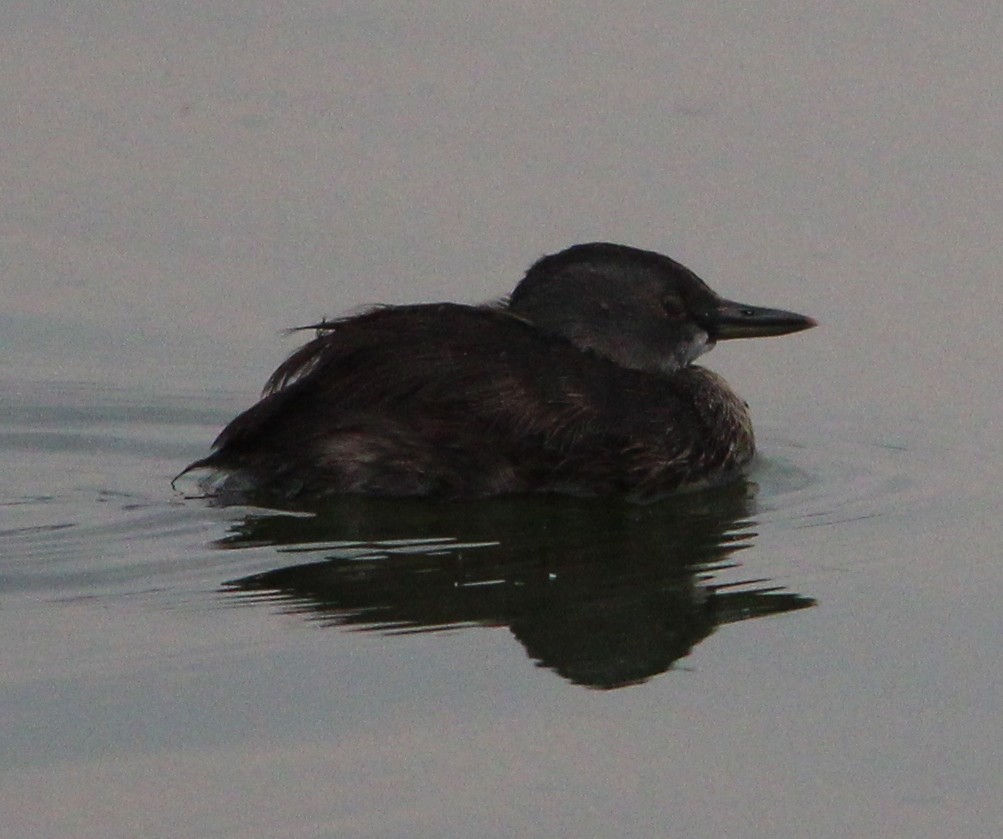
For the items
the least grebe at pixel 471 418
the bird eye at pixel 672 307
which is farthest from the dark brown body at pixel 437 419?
the bird eye at pixel 672 307

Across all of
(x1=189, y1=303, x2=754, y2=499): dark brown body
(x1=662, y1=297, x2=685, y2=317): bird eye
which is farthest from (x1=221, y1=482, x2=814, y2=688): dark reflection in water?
(x1=662, y1=297, x2=685, y2=317): bird eye

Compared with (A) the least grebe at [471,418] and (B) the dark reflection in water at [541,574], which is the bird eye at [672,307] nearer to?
(A) the least grebe at [471,418]

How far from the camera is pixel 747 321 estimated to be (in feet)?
29.6

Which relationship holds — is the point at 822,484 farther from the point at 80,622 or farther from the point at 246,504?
the point at 80,622

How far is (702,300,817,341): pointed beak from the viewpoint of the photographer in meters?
9.00

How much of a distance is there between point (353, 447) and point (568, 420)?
747 millimetres

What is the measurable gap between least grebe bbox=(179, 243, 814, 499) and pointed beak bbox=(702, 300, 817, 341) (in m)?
0.43

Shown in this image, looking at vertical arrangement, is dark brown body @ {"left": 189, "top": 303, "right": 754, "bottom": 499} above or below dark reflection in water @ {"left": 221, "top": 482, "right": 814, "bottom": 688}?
above

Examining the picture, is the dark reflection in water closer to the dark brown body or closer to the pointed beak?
the dark brown body

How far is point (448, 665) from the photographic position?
6023mm

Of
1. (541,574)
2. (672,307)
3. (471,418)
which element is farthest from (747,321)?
(541,574)

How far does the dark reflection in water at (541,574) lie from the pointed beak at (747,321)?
86cm

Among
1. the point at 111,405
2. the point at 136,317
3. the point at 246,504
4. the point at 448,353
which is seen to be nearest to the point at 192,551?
the point at 246,504

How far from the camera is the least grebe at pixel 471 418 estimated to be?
8.02 metres
